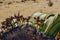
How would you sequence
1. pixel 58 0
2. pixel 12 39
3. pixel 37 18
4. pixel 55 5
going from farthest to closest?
pixel 58 0, pixel 55 5, pixel 37 18, pixel 12 39

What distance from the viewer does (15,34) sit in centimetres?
231

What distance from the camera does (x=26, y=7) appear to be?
814 centimetres

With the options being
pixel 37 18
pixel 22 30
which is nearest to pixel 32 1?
pixel 37 18

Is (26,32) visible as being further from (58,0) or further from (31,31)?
(58,0)

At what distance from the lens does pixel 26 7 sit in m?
8.14

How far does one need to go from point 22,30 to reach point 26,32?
0.18ft

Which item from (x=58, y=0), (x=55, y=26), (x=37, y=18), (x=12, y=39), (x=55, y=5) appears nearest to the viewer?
(x=12, y=39)

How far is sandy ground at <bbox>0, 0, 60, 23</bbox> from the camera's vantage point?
291 inches

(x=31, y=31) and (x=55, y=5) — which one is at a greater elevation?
(x=31, y=31)

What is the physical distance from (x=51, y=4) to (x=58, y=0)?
3.17 feet

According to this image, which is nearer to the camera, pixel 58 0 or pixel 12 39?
pixel 12 39

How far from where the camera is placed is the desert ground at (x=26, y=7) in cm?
736

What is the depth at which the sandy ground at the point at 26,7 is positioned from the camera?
7391 mm

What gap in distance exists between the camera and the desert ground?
24.1 ft
